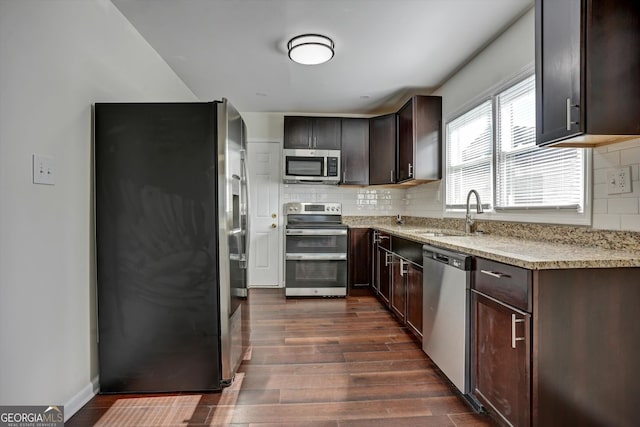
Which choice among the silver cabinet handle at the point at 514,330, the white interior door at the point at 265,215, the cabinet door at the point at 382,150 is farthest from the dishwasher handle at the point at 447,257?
the white interior door at the point at 265,215

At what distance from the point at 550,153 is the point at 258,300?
331cm

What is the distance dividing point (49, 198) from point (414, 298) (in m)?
2.51

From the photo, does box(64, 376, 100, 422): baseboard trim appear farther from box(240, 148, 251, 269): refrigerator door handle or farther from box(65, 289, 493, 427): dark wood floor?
box(240, 148, 251, 269): refrigerator door handle

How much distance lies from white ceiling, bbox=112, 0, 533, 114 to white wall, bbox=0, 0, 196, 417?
1.94 feet

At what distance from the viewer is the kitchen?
142 centimetres

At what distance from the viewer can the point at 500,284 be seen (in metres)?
1.58

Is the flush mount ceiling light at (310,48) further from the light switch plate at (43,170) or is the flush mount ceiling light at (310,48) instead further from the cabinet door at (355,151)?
the light switch plate at (43,170)

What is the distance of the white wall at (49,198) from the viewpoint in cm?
141

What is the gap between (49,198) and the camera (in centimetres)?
162

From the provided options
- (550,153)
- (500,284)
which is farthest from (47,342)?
(550,153)

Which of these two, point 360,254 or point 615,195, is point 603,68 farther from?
point 360,254

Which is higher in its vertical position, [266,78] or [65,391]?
[266,78]

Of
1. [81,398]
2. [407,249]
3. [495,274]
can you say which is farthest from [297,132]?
[81,398]

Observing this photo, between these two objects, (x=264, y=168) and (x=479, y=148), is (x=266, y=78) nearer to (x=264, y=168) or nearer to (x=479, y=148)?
Result: (x=264, y=168)
